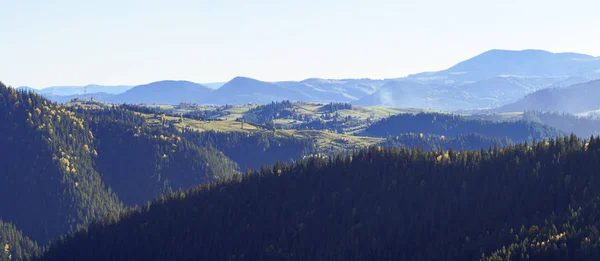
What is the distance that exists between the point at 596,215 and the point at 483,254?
118ft

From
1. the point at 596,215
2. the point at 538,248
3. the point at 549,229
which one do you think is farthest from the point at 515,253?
the point at 596,215

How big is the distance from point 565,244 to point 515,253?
1219 centimetres

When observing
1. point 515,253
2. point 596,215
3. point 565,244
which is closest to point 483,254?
point 515,253

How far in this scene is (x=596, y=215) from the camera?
19788cm

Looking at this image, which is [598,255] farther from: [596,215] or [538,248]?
[596,215]

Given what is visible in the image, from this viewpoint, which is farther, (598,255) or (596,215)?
(596,215)

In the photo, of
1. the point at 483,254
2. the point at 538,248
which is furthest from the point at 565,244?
the point at 483,254

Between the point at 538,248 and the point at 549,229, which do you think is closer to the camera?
the point at 538,248

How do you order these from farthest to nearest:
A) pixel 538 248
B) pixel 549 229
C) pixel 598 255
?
1. pixel 549 229
2. pixel 538 248
3. pixel 598 255

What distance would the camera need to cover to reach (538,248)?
595ft

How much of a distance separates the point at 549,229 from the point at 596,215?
14.0 m

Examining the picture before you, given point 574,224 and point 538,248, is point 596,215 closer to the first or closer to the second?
point 574,224

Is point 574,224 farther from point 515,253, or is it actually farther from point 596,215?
point 515,253

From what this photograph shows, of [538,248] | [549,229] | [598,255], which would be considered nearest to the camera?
[598,255]
